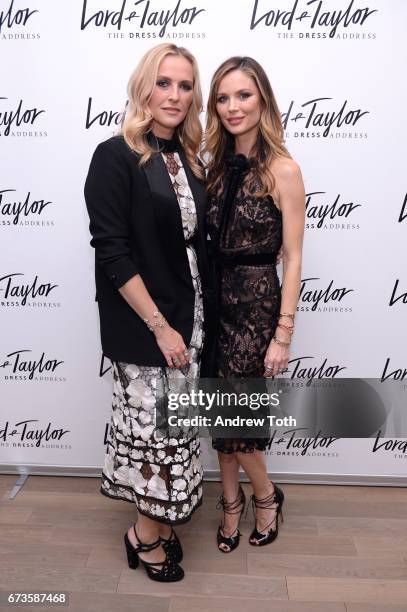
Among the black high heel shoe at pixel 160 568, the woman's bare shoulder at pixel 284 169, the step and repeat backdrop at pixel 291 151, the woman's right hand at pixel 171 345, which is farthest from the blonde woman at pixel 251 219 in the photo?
the black high heel shoe at pixel 160 568

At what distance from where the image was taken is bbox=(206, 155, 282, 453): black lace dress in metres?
A: 1.84

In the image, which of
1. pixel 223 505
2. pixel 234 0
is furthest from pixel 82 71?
pixel 223 505

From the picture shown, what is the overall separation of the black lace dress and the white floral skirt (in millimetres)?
107

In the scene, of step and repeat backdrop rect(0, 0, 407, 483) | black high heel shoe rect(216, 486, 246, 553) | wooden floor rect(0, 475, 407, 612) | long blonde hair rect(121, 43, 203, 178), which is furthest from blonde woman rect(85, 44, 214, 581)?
step and repeat backdrop rect(0, 0, 407, 483)

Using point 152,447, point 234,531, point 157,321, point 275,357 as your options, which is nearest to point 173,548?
point 234,531

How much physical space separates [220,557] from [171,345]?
0.99m

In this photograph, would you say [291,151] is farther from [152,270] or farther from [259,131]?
[152,270]

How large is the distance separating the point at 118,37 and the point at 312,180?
104 cm

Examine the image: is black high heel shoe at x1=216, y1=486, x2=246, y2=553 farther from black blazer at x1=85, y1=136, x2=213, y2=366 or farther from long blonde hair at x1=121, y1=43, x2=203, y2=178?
long blonde hair at x1=121, y1=43, x2=203, y2=178

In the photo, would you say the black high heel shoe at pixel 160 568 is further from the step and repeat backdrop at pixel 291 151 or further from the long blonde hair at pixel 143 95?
the long blonde hair at pixel 143 95

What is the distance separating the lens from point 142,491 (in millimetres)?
1882

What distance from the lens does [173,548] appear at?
6.90 ft

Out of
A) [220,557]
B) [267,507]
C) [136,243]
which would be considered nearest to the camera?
[136,243]

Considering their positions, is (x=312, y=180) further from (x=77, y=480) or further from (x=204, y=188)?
(x=77, y=480)
